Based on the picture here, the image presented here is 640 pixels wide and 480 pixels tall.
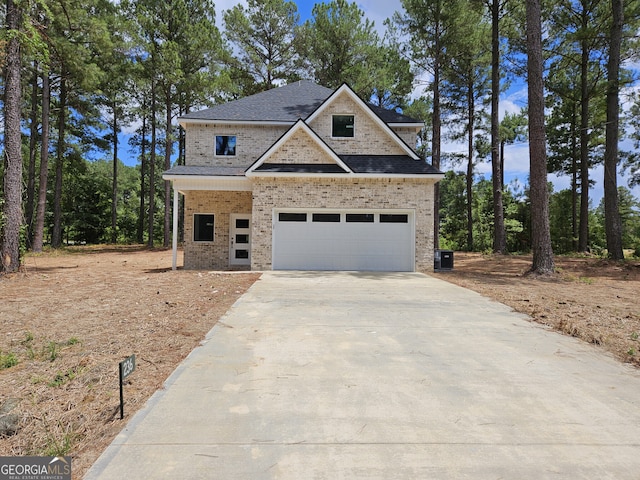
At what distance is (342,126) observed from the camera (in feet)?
51.2

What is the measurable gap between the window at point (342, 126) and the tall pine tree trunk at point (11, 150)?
11010 millimetres

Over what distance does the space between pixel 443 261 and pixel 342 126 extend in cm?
689

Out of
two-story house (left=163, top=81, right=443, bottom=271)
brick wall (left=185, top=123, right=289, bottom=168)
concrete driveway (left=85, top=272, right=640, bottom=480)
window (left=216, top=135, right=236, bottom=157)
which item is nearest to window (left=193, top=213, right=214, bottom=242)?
two-story house (left=163, top=81, right=443, bottom=271)

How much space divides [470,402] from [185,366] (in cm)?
309

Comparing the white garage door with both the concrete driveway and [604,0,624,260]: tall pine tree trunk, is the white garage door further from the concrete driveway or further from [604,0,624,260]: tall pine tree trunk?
[604,0,624,260]: tall pine tree trunk

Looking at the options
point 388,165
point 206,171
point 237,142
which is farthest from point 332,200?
point 237,142

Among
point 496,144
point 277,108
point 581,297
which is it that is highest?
point 277,108

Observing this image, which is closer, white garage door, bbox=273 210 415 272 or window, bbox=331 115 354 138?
white garage door, bbox=273 210 415 272

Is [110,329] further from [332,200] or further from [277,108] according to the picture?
[277,108]

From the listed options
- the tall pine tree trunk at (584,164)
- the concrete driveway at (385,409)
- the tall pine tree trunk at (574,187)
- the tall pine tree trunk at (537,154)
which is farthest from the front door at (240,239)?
the tall pine tree trunk at (574,187)

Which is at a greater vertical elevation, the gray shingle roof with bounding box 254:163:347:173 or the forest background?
the forest background

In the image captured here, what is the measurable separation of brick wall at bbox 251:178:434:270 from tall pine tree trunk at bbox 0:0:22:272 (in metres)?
7.64

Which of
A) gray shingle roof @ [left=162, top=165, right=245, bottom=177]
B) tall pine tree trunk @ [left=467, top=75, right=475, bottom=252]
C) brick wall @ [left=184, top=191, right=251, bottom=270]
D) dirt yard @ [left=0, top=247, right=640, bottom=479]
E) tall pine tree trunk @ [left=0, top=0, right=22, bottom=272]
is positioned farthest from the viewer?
tall pine tree trunk @ [left=467, top=75, right=475, bottom=252]

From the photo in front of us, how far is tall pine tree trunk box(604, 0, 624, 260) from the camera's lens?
54.5 ft
